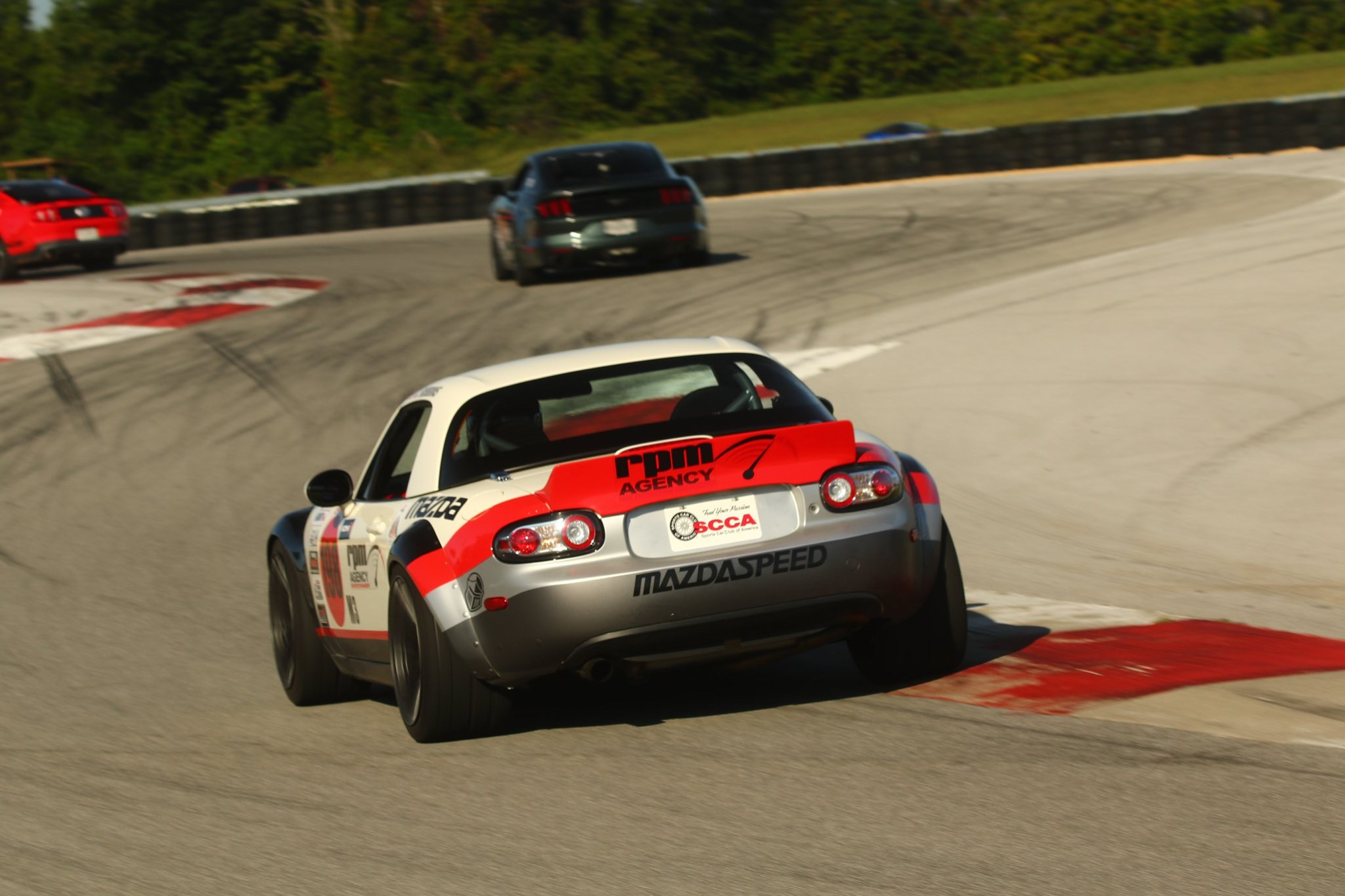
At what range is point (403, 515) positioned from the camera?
5562 mm

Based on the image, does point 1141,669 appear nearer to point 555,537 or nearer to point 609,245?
point 555,537

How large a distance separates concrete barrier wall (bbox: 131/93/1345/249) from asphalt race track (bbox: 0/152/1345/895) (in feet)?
17.3

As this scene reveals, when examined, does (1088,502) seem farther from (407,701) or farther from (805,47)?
(805,47)

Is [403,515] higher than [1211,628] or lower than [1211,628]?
higher

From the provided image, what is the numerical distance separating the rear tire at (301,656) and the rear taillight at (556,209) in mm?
11894

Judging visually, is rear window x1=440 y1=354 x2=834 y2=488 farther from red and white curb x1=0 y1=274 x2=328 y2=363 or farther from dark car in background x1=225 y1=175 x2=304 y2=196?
dark car in background x1=225 y1=175 x2=304 y2=196

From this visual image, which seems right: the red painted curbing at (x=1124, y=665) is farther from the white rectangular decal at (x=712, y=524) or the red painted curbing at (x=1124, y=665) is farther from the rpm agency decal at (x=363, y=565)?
the rpm agency decal at (x=363, y=565)

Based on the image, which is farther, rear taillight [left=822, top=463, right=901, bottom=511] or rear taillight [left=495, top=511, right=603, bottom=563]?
rear taillight [left=822, top=463, right=901, bottom=511]

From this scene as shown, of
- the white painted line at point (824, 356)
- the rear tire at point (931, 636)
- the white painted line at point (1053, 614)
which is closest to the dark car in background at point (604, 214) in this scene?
the white painted line at point (824, 356)

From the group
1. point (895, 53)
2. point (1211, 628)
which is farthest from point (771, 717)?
point (895, 53)

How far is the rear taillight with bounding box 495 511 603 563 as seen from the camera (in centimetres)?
494

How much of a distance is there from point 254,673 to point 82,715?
104 centimetres

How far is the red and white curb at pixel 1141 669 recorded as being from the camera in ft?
15.8

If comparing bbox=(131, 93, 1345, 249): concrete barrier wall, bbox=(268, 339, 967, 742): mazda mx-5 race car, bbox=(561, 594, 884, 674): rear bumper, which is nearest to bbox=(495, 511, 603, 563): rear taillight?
bbox=(268, 339, 967, 742): mazda mx-5 race car
